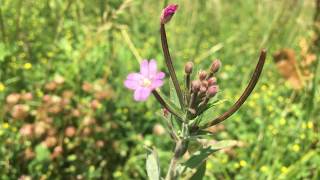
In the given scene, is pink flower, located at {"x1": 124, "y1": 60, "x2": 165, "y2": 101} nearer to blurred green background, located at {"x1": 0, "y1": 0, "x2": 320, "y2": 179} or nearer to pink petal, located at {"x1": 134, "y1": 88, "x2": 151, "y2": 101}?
pink petal, located at {"x1": 134, "y1": 88, "x2": 151, "y2": 101}

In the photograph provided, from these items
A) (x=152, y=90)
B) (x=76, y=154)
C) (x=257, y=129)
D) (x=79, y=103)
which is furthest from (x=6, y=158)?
(x=257, y=129)

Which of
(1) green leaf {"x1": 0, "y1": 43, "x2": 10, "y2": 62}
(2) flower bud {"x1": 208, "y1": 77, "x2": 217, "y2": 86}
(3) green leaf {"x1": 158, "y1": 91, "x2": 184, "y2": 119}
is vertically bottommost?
(3) green leaf {"x1": 158, "y1": 91, "x2": 184, "y2": 119}

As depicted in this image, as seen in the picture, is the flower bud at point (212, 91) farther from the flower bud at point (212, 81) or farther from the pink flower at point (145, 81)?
the pink flower at point (145, 81)

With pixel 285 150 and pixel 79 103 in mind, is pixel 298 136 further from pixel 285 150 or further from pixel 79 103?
pixel 79 103

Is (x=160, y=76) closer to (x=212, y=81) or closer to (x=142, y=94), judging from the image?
(x=142, y=94)

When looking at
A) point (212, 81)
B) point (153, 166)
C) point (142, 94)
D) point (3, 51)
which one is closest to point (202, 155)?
point (153, 166)

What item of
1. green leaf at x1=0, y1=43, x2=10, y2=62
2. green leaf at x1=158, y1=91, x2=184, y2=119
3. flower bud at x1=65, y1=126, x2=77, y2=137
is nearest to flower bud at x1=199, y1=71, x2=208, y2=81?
green leaf at x1=158, y1=91, x2=184, y2=119

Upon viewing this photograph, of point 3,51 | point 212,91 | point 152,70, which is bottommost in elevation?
point 212,91
